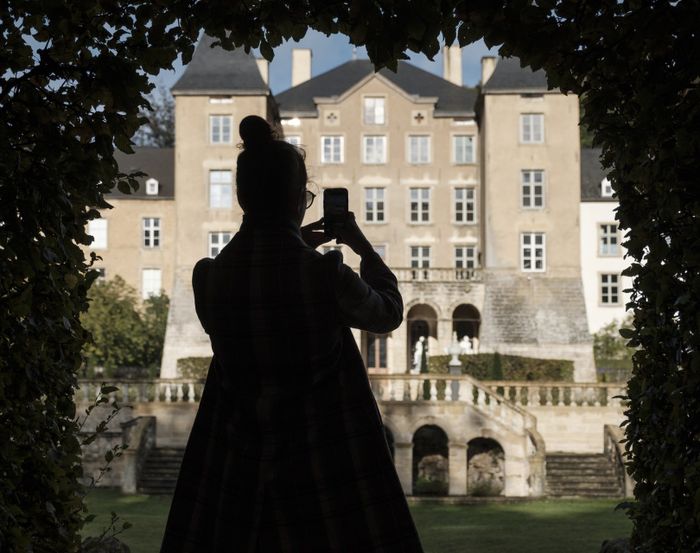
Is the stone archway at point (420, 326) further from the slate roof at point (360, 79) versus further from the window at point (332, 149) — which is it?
the slate roof at point (360, 79)

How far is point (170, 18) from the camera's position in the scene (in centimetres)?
470

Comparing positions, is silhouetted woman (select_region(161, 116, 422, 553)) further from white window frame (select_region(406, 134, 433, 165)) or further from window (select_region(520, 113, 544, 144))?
white window frame (select_region(406, 134, 433, 165))

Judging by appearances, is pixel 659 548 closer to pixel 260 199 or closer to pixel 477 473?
pixel 260 199

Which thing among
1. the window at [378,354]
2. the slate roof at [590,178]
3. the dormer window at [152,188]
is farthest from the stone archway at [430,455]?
the dormer window at [152,188]

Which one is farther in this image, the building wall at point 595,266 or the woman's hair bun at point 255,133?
the building wall at point 595,266

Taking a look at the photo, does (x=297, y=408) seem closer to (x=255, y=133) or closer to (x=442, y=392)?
(x=255, y=133)

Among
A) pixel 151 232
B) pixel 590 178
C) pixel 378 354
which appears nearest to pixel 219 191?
pixel 151 232

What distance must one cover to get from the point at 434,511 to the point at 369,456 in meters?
18.5

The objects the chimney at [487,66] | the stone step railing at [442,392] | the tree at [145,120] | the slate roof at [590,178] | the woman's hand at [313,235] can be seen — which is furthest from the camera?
the chimney at [487,66]

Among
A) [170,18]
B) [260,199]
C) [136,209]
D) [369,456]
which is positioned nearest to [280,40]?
[170,18]

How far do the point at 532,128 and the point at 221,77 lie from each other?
1342 centimetres

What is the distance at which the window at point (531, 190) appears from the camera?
4144cm

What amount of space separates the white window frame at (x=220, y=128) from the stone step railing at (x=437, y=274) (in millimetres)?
9236

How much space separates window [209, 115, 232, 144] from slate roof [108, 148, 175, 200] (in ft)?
23.8
